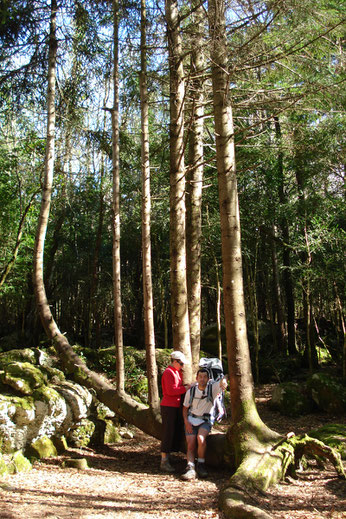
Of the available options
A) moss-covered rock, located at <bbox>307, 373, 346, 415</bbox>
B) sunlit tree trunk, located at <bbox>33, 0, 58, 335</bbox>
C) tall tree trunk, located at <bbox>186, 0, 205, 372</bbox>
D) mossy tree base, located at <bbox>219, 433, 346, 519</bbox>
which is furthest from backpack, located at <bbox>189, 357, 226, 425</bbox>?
moss-covered rock, located at <bbox>307, 373, 346, 415</bbox>

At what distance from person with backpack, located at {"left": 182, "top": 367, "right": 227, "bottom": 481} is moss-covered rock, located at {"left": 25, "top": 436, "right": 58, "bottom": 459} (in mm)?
1973

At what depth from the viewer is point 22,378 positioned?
5961mm

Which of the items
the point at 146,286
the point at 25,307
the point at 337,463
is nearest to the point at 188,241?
the point at 146,286

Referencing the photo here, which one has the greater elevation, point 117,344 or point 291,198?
point 291,198

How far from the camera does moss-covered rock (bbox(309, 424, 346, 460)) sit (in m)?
5.15

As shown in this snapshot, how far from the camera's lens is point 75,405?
20.6ft

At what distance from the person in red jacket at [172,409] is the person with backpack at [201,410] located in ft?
0.88

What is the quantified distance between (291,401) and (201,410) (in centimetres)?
448

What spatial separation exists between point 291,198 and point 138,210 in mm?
4777

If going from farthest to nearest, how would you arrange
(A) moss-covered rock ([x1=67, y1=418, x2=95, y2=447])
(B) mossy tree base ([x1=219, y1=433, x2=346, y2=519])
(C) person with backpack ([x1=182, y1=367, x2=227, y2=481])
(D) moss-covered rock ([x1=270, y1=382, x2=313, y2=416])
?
(D) moss-covered rock ([x1=270, y1=382, x2=313, y2=416]), (A) moss-covered rock ([x1=67, y1=418, x2=95, y2=447]), (C) person with backpack ([x1=182, y1=367, x2=227, y2=481]), (B) mossy tree base ([x1=219, y1=433, x2=346, y2=519])

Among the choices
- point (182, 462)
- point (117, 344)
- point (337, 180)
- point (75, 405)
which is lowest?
point (182, 462)

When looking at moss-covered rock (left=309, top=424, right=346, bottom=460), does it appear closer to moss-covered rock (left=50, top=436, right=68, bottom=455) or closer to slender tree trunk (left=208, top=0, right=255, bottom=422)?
slender tree trunk (left=208, top=0, right=255, bottom=422)

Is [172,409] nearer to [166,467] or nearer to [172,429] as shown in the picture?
[172,429]

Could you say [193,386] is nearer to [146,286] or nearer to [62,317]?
[146,286]
